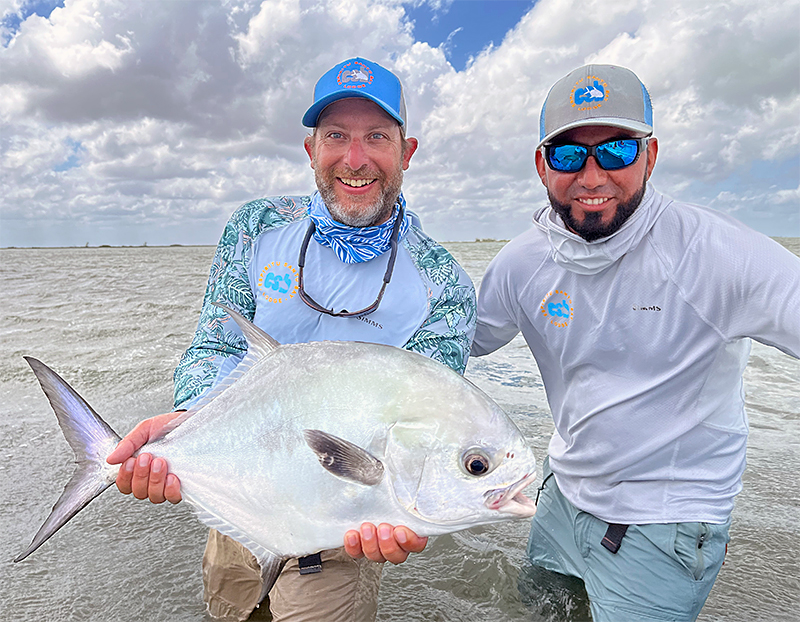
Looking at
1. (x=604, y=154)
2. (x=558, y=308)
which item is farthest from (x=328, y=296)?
(x=604, y=154)

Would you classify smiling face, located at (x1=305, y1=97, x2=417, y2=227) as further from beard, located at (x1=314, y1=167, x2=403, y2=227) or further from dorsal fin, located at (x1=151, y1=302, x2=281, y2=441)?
dorsal fin, located at (x1=151, y1=302, x2=281, y2=441)

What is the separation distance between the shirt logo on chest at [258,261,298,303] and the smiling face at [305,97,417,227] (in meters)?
0.33

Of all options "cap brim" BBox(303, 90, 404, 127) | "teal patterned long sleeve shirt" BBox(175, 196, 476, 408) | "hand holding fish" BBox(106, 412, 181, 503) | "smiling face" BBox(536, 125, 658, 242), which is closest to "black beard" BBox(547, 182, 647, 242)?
"smiling face" BBox(536, 125, 658, 242)

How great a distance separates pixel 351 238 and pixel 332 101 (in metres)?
0.64

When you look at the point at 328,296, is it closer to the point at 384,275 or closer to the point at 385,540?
the point at 384,275

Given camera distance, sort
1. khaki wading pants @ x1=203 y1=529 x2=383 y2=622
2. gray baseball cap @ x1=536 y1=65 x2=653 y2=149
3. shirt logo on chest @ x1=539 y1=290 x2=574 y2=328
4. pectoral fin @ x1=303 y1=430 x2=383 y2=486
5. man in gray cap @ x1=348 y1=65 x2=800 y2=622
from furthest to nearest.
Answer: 1. shirt logo on chest @ x1=539 y1=290 x2=574 y2=328
2. gray baseball cap @ x1=536 y1=65 x2=653 y2=149
3. man in gray cap @ x1=348 y1=65 x2=800 y2=622
4. khaki wading pants @ x1=203 y1=529 x2=383 y2=622
5. pectoral fin @ x1=303 y1=430 x2=383 y2=486

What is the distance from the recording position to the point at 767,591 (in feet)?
10.1

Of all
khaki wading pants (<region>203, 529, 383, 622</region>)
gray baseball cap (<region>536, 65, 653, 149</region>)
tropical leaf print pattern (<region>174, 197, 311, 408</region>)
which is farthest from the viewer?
gray baseball cap (<region>536, 65, 653, 149</region>)

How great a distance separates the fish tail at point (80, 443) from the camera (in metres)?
1.97

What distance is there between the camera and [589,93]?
2791 millimetres

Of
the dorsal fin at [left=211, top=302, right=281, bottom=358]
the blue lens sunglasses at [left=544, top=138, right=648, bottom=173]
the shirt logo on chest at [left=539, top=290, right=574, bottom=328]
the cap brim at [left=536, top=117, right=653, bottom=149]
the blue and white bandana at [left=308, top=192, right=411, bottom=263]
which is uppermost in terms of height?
the cap brim at [left=536, top=117, right=653, bottom=149]

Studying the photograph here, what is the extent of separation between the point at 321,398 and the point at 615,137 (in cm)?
190

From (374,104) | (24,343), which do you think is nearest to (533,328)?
(374,104)

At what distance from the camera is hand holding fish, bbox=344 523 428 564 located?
1.76 metres
